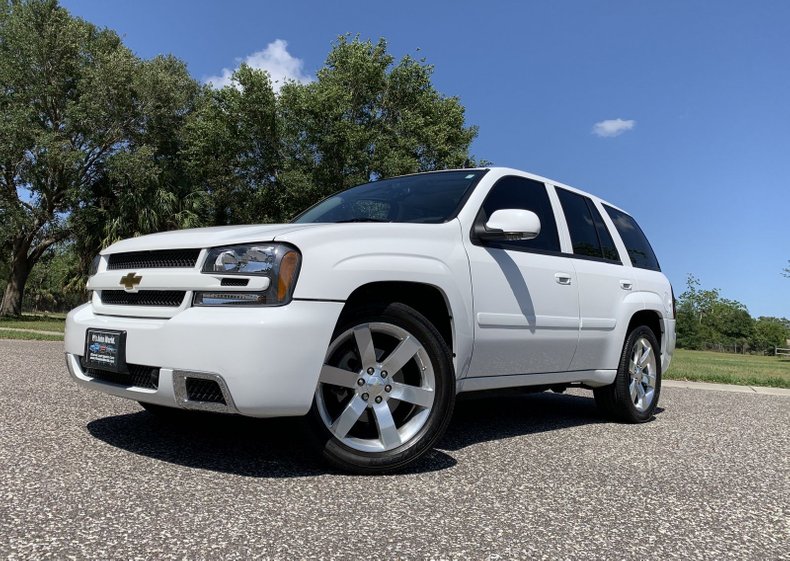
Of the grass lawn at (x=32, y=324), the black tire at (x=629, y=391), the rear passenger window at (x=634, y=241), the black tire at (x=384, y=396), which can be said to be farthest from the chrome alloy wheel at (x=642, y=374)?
the grass lawn at (x=32, y=324)

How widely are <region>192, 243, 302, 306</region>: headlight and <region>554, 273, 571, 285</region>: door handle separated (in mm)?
2075

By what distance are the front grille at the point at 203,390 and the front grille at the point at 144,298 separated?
1.31 ft

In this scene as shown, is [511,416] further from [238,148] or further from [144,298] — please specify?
[238,148]

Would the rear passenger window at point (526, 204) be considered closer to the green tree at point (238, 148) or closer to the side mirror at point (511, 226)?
the side mirror at point (511, 226)

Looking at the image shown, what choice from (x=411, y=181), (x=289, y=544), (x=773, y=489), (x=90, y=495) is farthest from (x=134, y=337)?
(x=773, y=489)

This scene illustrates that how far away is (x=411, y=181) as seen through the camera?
436 cm

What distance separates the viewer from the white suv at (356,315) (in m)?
2.78

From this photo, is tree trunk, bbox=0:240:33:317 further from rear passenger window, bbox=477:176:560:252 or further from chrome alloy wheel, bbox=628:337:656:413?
chrome alloy wheel, bbox=628:337:656:413

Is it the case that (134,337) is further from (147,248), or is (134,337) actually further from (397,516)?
(397,516)

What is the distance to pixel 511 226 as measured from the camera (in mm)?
3582

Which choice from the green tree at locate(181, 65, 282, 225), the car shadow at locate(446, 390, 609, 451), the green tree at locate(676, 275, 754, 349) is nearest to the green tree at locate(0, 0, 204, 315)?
the green tree at locate(181, 65, 282, 225)

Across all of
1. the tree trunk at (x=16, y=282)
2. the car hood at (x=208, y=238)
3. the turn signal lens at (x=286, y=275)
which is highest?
the car hood at (x=208, y=238)

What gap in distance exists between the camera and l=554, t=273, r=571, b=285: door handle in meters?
4.24

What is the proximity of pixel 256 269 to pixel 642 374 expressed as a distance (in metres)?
3.78
